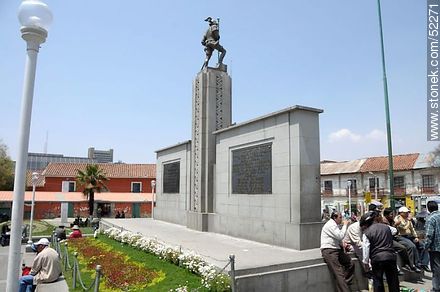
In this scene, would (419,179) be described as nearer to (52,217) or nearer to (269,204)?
(269,204)

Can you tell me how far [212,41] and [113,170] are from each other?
118 feet

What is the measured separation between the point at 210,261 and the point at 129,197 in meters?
38.5

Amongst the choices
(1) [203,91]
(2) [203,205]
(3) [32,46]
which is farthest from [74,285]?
(1) [203,91]

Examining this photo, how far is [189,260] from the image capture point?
26.8 ft

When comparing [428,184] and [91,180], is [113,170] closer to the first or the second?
[91,180]

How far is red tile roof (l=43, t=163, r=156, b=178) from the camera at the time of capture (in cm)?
4589

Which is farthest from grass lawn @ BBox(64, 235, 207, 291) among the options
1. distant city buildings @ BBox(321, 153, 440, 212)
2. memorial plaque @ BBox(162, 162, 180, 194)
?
distant city buildings @ BBox(321, 153, 440, 212)

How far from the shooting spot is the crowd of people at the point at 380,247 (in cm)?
679

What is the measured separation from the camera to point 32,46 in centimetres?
421

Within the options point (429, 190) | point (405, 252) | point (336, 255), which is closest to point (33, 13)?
point (336, 255)

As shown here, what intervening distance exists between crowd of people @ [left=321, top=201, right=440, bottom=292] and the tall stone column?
8093 millimetres

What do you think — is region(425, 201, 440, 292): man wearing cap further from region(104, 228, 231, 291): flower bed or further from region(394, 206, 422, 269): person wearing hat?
region(104, 228, 231, 291): flower bed

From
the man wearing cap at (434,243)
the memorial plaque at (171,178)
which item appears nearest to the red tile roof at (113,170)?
the memorial plaque at (171,178)

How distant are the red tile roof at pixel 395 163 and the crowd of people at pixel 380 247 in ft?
117
